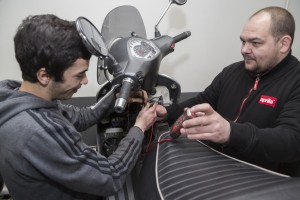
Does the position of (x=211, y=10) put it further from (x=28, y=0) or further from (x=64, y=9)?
(x=28, y=0)

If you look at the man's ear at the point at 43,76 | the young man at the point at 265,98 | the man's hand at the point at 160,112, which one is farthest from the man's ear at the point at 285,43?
the man's ear at the point at 43,76

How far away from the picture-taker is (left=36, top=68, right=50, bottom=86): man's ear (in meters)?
0.78

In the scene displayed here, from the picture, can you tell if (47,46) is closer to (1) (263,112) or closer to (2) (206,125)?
(2) (206,125)

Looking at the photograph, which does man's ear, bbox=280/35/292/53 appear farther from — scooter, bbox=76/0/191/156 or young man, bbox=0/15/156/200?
young man, bbox=0/15/156/200

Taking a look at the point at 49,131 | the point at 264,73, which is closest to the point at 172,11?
the point at 264,73

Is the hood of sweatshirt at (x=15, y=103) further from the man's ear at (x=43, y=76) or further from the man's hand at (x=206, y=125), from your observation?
the man's hand at (x=206, y=125)

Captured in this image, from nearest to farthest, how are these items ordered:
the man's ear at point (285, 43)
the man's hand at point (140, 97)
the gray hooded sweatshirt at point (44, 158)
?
the gray hooded sweatshirt at point (44, 158) → the man's hand at point (140, 97) → the man's ear at point (285, 43)

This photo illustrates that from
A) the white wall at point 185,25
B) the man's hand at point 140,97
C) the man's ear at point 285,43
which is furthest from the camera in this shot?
the white wall at point 185,25

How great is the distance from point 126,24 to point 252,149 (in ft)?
2.38

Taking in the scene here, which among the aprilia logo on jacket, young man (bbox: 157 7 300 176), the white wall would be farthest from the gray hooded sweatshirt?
the white wall

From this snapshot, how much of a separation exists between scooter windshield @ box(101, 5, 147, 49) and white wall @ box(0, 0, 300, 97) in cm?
50

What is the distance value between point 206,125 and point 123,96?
28 centimetres

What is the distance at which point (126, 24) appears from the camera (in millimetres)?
1146

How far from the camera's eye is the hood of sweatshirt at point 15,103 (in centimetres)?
74
